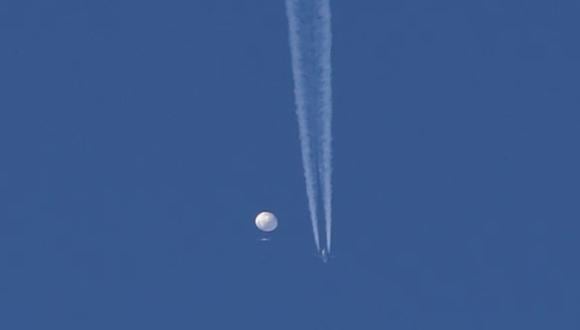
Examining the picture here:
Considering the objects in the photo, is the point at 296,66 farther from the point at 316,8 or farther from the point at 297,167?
the point at 297,167

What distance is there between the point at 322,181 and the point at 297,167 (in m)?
13.9

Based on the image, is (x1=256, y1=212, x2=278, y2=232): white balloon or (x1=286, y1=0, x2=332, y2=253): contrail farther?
(x1=256, y1=212, x2=278, y2=232): white balloon

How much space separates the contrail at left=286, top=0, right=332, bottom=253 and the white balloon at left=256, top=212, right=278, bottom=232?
35.0ft

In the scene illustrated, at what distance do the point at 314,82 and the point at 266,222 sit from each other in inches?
933

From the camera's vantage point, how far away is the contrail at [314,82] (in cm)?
9825

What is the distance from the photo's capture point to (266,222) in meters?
124

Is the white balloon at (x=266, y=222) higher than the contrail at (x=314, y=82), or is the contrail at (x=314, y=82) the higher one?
the contrail at (x=314, y=82)

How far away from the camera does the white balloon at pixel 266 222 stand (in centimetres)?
12406

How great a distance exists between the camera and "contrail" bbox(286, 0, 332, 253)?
98250 mm

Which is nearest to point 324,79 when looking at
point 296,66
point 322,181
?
point 296,66

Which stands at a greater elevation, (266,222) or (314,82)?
(314,82)

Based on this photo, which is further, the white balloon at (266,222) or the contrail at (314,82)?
the white balloon at (266,222)

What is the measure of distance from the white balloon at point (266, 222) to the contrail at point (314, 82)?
1066cm

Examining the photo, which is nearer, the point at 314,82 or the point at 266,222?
the point at 314,82
